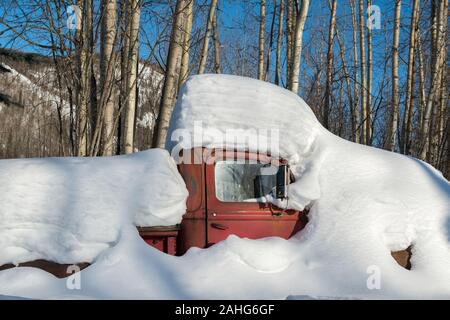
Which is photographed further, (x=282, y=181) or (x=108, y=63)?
(x=108, y=63)

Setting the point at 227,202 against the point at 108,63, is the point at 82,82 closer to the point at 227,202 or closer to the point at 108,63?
the point at 108,63

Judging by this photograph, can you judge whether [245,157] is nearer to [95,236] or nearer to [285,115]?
[285,115]

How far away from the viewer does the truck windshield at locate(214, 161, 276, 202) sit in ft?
12.0

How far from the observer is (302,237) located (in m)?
3.56

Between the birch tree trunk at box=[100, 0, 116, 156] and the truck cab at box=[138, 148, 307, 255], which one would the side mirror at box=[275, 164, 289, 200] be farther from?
the birch tree trunk at box=[100, 0, 116, 156]

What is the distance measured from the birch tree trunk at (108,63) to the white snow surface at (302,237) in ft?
9.64

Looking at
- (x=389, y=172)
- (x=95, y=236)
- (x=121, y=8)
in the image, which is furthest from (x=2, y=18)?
(x=389, y=172)

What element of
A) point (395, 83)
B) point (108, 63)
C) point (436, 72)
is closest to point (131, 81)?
point (108, 63)

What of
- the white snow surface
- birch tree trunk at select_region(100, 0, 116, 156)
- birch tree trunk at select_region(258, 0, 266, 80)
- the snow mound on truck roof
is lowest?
the white snow surface

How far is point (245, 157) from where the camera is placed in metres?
3.71

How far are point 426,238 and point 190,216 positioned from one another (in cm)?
202

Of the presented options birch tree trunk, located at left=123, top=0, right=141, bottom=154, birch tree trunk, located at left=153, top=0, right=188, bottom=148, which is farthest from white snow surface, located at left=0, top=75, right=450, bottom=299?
birch tree trunk, located at left=123, top=0, right=141, bottom=154

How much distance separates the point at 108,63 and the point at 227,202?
4.06 meters
